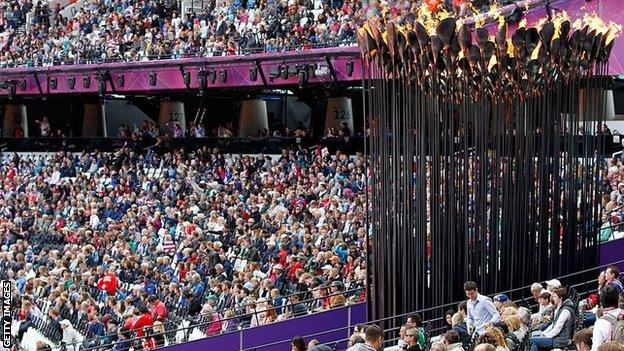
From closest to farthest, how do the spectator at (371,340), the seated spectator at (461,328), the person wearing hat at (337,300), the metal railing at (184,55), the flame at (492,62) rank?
the spectator at (371,340) → the seated spectator at (461,328) → the flame at (492,62) → the person wearing hat at (337,300) → the metal railing at (184,55)

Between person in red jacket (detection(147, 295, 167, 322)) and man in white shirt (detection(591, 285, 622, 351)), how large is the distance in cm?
914

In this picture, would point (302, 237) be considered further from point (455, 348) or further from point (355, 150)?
point (455, 348)

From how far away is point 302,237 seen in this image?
73.2ft

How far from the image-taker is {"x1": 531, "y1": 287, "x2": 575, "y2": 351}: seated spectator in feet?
41.1

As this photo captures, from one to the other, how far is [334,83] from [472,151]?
45.1ft

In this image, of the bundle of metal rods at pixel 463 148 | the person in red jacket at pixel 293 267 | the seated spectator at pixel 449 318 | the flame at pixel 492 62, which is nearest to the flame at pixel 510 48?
the bundle of metal rods at pixel 463 148

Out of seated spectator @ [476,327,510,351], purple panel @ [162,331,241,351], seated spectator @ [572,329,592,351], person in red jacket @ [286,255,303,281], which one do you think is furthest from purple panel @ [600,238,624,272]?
seated spectator @ [572,329,592,351]

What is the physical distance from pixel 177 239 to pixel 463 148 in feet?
35.6

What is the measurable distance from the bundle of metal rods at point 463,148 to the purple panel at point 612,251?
9.46 ft

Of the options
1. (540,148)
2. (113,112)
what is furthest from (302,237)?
(113,112)

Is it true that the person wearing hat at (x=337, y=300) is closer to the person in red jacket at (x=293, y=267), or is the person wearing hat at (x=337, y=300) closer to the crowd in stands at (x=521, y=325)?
the person in red jacket at (x=293, y=267)

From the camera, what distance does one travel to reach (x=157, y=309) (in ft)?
63.7

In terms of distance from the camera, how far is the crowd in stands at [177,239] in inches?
759

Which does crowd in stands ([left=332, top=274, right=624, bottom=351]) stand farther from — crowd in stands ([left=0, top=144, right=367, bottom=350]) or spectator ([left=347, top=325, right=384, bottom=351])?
crowd in stands ([left=0, top=144, right=367, bottom=350])
